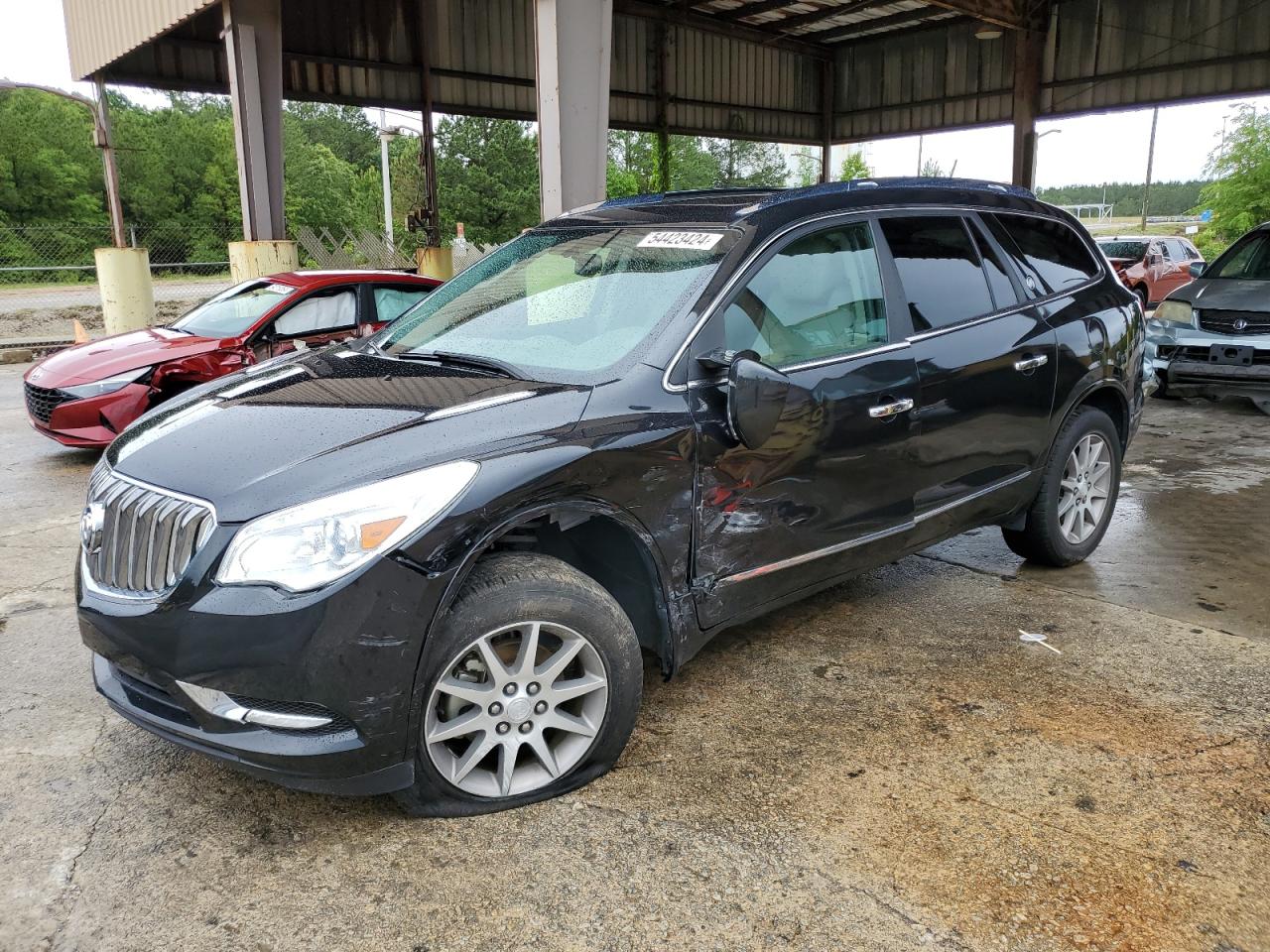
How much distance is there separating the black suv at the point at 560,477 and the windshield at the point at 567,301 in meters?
0.01

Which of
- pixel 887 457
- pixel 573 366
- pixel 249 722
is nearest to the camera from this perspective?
pixel 249 722

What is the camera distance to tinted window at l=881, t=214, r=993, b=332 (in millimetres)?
3783

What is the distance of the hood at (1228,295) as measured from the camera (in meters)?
8.59

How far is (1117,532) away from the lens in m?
5.51


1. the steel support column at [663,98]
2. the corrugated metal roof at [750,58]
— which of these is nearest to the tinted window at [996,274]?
Result: the corrugated metal roof at [750,58]

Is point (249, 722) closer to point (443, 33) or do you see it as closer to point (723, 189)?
point (723, 189)

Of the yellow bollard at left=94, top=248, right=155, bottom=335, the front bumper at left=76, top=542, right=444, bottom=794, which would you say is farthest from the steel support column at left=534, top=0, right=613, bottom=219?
the yellow bollard at left=94, top=248, right=155, bottom=335

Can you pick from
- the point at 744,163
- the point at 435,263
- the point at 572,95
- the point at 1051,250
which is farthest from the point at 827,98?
the point at 744,163

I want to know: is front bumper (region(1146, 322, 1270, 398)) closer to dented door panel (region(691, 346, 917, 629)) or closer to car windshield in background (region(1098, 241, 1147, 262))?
dented door panel (region(691, 346, 917, 629))

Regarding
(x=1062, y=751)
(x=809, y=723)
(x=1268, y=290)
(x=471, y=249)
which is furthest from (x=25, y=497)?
(x=471, y=249)

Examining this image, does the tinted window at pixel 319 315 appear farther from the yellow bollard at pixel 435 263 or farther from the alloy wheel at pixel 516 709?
the yellow bollard at pixel 435 263

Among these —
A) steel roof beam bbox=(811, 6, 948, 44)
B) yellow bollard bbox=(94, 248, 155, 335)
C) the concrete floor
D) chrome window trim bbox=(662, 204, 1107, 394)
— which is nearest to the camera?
the concrete floor

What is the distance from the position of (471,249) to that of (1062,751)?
38749mm

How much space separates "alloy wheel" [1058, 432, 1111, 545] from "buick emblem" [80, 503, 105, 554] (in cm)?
386
